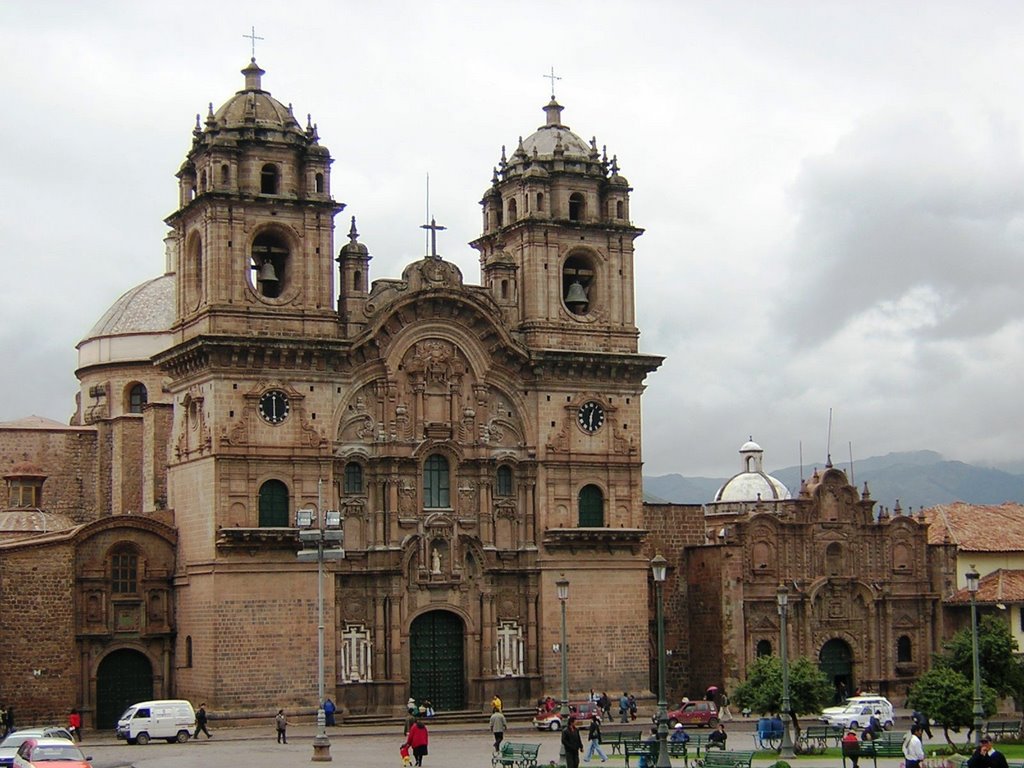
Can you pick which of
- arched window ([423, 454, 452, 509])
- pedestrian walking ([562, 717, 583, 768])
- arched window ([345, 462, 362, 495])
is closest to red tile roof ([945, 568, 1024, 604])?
arched window ([423, 454, 452, 509])

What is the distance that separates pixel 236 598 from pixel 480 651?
868cm

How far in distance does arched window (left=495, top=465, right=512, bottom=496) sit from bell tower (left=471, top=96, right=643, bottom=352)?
4413mm

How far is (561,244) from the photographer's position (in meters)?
62.3

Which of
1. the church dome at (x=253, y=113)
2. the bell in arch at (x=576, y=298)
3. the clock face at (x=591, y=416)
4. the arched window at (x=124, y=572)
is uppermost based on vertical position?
the church dome at (x=253, y=113)

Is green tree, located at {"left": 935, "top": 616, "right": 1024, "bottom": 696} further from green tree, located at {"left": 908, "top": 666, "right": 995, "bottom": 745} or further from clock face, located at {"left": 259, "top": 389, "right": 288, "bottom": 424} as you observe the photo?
clock face, located at {"left": 259, "top": 389, "right": 288, "bottom": 424}

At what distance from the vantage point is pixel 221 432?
55688 millimetres

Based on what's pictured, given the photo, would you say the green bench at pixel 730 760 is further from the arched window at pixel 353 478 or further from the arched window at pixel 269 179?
the arched window at pixel 269 179

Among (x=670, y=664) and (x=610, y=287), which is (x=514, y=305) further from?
(x=670, y=664)

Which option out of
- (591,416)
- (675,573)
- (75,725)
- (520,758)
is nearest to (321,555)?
(520,758)

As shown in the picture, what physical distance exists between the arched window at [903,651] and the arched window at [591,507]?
48.0 ft

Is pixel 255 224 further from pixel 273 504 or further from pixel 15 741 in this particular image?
pixel 15 741

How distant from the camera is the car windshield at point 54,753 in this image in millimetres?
37125

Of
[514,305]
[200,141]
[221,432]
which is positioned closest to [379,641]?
[221,432]

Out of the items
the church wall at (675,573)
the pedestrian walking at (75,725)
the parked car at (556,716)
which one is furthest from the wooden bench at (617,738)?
the church wall at (675,573)
